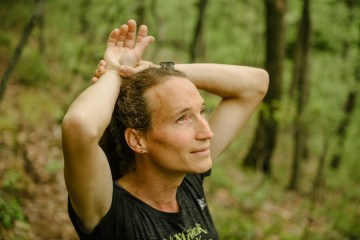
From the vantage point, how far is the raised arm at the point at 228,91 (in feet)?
8.48

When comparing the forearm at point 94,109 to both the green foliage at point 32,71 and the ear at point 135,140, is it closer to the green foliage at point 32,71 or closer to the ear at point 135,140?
the ear at point 135,140

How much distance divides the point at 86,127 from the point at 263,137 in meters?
8.10

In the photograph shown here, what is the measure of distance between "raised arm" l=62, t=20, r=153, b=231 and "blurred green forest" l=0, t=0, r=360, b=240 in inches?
72.6

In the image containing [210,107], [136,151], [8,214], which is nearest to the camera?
[136,151]

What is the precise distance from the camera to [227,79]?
103 inches

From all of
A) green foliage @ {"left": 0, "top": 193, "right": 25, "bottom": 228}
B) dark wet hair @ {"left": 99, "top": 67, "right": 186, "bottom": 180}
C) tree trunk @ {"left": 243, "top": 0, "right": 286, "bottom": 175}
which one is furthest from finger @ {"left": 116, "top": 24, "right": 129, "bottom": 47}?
tree trunk @ {"left": 243, "top": 0, "right": 286, "bottom": 175}

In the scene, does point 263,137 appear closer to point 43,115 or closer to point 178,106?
point 43,115

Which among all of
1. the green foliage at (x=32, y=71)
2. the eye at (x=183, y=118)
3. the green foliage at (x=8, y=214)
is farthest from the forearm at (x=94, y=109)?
the green foliage at (x=32, y=71)

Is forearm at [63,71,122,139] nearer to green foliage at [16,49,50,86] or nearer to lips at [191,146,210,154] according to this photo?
lips at [191,146,210,154]

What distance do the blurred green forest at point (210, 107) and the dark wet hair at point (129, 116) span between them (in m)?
1.56

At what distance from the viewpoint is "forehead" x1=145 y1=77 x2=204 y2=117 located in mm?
2037

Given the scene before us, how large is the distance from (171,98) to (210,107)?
4.39 meters

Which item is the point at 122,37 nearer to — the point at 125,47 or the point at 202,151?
the point at 125,47

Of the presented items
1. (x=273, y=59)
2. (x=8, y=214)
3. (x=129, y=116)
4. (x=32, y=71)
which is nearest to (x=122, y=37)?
(x=129, y=116)
